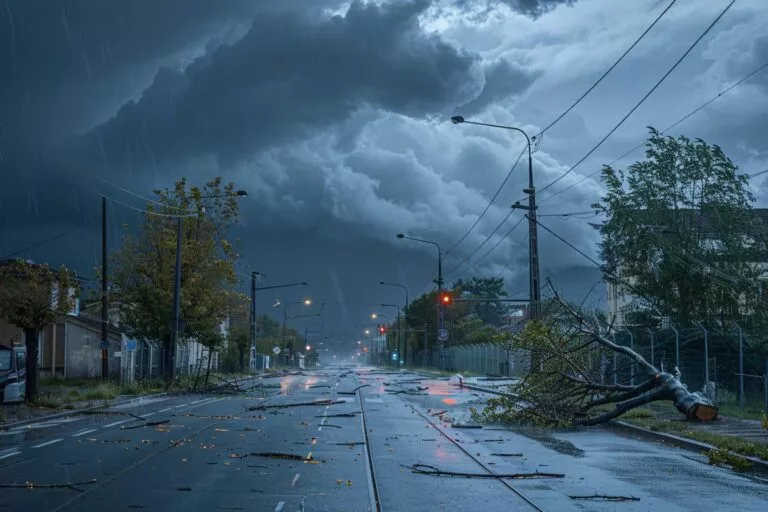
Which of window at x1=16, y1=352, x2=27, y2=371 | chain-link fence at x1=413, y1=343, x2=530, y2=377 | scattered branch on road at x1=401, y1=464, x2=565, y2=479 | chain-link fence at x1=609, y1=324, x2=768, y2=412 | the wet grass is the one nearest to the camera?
scattered branch on road at x1=401, y1=464, x2=565, y2=479

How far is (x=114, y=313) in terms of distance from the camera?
69562 mm

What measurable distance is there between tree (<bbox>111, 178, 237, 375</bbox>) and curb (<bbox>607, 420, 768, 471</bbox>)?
30085mm

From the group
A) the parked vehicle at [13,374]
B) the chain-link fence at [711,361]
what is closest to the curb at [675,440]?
the chain-link fence at [711,361]

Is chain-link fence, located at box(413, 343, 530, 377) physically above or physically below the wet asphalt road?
below

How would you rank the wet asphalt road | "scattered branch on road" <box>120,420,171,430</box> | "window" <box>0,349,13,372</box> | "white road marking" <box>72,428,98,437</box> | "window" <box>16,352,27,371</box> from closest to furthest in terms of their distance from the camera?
the wet asphalt road, "white road marking" <box>72,428,98,437</box>, "scattered branch on road" <box>120,420,171,430</box>, "window" <box>0,349,13,372</box>, "window" <box>16,352,27,371</box>

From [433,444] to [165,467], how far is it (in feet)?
19.2

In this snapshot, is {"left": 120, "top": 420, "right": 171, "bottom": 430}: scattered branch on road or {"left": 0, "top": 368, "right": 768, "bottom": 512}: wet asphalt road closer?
{"left": 0, "top": 368, "right": 768, "bottom": 512}: wet asphalt road

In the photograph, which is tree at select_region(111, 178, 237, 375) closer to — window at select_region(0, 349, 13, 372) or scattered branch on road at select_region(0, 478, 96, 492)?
window at select_region(0, 349, 13, 372)

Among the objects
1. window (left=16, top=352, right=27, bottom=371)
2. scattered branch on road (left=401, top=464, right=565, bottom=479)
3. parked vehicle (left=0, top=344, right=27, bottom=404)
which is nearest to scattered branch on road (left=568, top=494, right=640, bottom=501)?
scattered branch on road (left=401, top=464, right=565, bottom=479)

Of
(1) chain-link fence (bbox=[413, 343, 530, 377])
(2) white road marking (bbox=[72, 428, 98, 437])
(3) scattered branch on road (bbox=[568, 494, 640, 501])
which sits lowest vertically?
(1) chain-link fence (bbox=[413, 343, 530, 377])

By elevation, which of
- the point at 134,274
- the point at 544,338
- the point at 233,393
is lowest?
the point at 233,393

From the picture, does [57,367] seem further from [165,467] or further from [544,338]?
[165,467]

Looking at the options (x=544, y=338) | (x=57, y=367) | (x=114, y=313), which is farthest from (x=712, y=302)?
(x=114, y=313)

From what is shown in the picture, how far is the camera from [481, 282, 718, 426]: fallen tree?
66.7 ft
